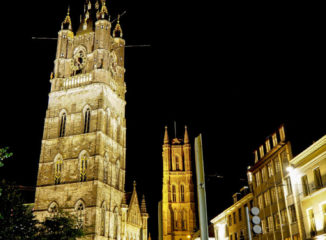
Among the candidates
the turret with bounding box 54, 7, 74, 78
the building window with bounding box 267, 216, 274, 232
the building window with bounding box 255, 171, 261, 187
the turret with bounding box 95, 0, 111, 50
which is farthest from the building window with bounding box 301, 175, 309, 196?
the turret with bounding box 54, 7, 74, 78

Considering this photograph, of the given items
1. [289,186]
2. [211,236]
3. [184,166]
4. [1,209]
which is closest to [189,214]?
[184,166]

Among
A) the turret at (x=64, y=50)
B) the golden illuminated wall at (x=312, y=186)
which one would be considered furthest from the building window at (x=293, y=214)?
the turret at (x=64, y=50)

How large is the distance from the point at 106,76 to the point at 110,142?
8592 millimetres

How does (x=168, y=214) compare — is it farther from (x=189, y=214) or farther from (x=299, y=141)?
(x=299, y=141)

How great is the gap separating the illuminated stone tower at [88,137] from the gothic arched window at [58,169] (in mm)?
115

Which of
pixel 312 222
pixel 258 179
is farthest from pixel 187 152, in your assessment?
pixel 312 222

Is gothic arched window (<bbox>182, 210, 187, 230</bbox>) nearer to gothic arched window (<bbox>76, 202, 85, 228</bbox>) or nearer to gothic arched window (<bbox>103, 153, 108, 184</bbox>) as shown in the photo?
gothic arched window (<bbox>103, 153, 108, 184</bbox>)

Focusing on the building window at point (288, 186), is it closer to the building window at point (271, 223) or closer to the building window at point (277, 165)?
the building window at point (277, 165)

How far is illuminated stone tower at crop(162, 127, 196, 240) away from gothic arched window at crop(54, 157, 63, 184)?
2897 centimetres

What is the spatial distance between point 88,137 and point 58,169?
5271mm

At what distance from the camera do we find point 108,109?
48.1 meters

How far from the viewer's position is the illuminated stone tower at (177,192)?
68625mm

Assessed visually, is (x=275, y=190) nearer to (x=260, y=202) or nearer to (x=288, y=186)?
(x=288, y=186)

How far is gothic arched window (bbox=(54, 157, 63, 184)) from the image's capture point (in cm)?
4478
